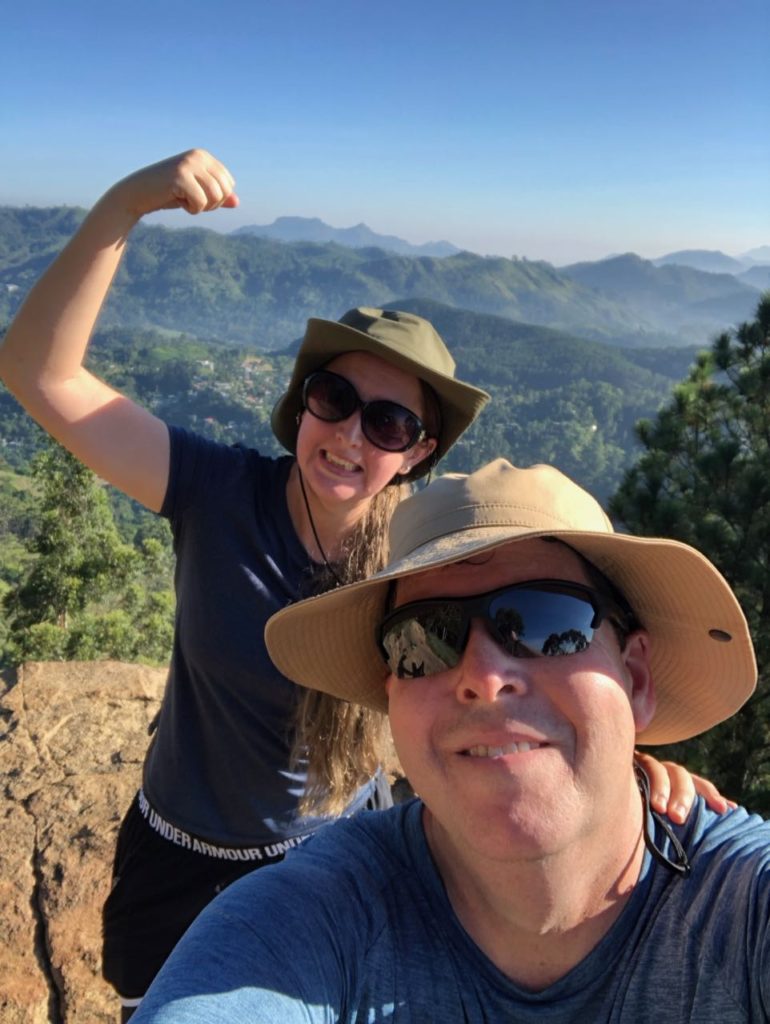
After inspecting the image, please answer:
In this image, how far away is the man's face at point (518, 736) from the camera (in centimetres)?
109

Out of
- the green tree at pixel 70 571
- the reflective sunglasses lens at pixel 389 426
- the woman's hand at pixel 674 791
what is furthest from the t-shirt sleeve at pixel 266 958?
the green tree at pixel 70 571

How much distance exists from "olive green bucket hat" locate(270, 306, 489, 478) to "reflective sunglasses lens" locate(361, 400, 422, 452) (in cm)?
11

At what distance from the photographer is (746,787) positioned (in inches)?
252

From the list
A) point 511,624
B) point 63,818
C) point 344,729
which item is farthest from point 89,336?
point 63,818

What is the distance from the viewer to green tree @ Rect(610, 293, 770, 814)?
6.38 meters

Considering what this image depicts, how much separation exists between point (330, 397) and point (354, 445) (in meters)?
0.16

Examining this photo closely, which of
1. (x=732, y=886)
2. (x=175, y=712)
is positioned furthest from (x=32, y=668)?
(x=732, y=886)

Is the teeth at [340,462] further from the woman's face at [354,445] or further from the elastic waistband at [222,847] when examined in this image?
the elastic waistband at [222,847]

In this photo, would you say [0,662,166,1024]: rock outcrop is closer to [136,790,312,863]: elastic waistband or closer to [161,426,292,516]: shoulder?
[136,790,312,863]: elastic waistband

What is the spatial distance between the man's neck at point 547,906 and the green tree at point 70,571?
15.2m

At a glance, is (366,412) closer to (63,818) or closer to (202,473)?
(202,473)

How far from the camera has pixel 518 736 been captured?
111 cm

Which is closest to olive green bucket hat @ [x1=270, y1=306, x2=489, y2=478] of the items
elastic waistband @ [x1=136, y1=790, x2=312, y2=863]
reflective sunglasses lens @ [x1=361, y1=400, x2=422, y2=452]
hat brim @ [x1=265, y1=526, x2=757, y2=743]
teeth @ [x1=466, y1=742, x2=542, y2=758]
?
reflective sunglasses lens @ [x1=361, y1=400, x2=422, y2=452]

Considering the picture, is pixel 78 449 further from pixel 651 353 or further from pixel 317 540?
pixel 651 353
